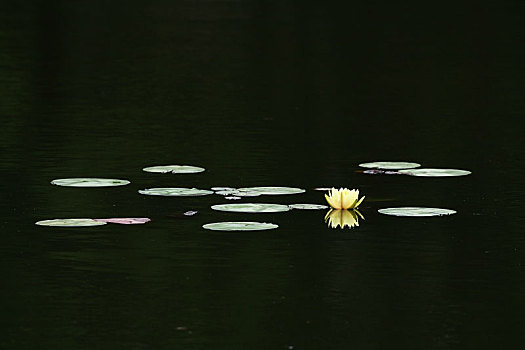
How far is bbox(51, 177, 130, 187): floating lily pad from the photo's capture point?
929 centimetres

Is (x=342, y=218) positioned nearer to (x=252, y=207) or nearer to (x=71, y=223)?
(x=252, y=207)

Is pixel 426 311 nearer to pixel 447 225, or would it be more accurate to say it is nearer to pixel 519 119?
pixel 447 225

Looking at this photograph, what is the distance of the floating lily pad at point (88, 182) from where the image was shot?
30.5ft

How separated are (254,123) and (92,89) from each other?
121 inches

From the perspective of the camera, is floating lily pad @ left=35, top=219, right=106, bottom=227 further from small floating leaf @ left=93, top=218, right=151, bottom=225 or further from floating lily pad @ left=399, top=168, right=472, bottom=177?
floating lily pad @ left=399, top=168, right=472, bottom=177

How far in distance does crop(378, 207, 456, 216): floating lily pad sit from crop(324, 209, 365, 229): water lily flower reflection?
0.53ft

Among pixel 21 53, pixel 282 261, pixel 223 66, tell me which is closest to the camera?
pixel 282 261

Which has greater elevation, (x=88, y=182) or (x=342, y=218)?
(x=88, y=182)

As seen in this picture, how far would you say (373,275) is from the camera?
7039 mm

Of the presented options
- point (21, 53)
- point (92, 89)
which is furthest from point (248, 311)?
point (21, 53)

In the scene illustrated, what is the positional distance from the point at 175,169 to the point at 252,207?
152 cm

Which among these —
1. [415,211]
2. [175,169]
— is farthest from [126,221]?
[175,169]

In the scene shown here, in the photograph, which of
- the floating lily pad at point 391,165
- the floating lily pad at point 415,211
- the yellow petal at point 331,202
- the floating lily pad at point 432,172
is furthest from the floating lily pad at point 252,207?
the floating lily pad at point 391,165

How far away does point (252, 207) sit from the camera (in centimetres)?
848
